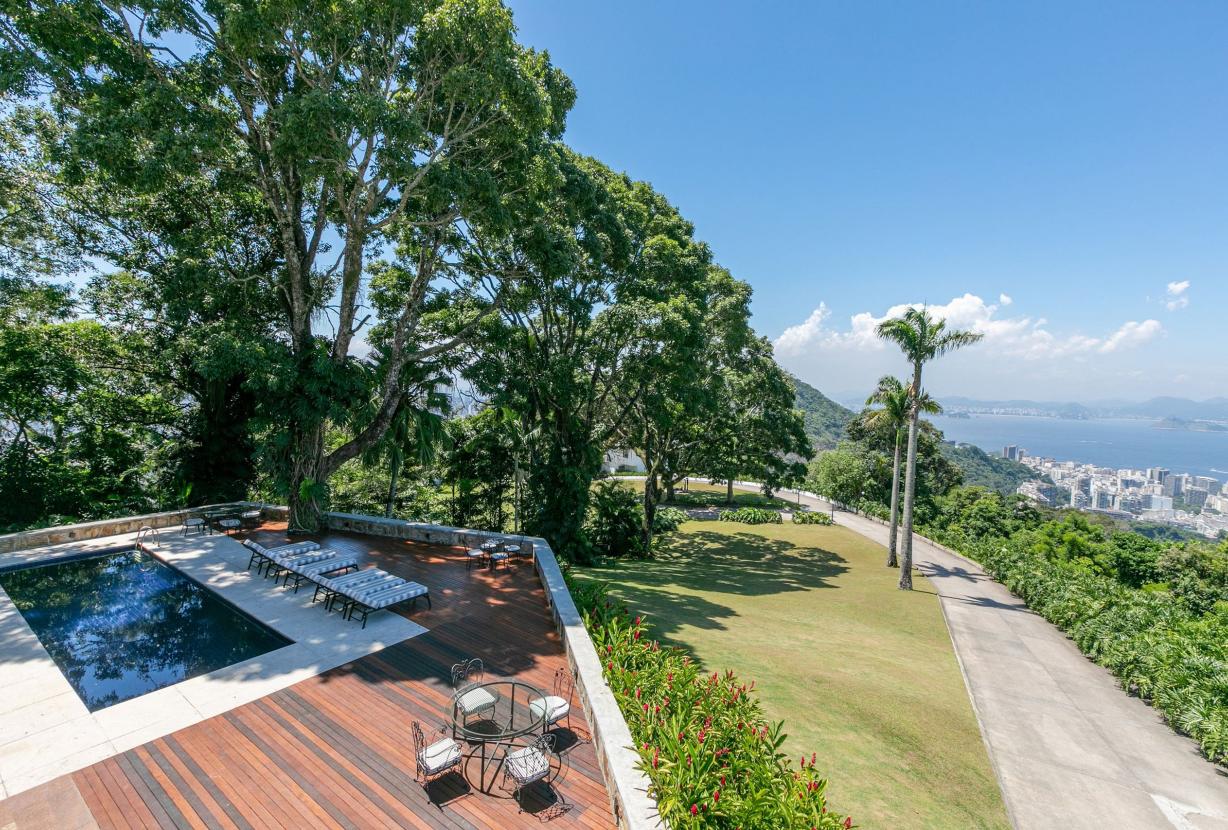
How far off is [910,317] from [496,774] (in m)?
22.4

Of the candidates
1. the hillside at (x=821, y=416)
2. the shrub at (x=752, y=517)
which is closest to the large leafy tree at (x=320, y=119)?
the shrub at (x=752, y=517)

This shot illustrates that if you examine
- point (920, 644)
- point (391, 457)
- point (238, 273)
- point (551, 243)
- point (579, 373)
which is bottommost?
point (920, 644)

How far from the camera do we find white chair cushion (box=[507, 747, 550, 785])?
5.43 metres

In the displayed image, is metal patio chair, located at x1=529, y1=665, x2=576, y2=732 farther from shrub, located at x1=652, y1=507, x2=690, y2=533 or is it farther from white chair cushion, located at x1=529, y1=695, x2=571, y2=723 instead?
shrub, located at x1=652, y1=507, x2=690, y2=533

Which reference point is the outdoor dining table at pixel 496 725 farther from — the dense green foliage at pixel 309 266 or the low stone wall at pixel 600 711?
the dense green foliage at pixel 309 266

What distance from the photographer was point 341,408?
14812 mm

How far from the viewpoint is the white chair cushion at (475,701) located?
253 inches

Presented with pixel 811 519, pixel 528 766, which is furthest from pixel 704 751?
pixel 811 519

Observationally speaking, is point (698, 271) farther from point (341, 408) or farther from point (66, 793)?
point (66, 793)

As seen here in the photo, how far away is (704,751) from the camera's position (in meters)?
5.66

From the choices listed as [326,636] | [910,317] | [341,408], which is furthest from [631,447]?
[326,636]

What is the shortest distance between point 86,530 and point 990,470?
175m

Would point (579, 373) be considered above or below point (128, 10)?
below

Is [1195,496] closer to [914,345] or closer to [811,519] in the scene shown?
[811,519]
